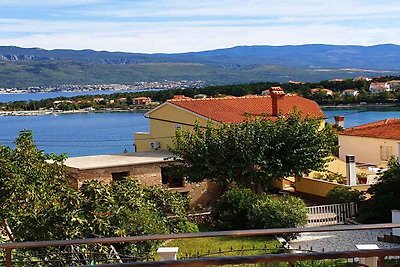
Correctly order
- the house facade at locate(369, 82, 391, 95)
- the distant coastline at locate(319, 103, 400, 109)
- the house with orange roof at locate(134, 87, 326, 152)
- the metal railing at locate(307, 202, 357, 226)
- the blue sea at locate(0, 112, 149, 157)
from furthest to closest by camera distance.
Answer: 1. the house facade at locate(369, 82, 391, 95)
2. the distant coastline at locate(319, 103, 400, 109)
3. the blue sea at locate(0, 112, 149, 157)
4. the house with orange roof at locate(134, 87, 326, 152)
5. the metal railing at locate(307, 202, 357, 226)

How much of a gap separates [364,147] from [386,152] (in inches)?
55.9

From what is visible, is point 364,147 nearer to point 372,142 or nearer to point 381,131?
point 372,142

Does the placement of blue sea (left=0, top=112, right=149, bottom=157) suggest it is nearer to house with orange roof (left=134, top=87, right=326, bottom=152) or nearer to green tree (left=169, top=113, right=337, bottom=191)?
house with orange roof (left=134, top=87, right=326, bottom=152)

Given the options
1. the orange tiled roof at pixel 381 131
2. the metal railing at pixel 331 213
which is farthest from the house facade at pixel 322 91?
the metal railing at pixel 331 213

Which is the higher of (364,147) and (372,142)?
(372,142)

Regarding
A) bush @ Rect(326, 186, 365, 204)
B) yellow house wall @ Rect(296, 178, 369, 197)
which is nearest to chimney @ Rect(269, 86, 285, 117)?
yellow house wall @ Rect(296, 178, 369, 197)

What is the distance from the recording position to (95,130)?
65.3m

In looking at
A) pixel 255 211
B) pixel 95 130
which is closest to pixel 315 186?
pixel 255 211

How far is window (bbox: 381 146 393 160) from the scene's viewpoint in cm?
2525

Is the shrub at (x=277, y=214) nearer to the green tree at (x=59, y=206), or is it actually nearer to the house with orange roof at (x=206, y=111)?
the green tree at (x=59, y=206)

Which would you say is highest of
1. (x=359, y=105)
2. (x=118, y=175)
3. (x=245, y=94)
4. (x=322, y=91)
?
(x=118, y=175)

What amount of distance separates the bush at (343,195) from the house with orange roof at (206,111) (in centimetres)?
702

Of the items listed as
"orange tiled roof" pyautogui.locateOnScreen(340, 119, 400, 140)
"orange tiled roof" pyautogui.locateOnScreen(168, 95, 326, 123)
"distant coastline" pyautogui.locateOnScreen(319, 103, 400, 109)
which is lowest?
"distant coastline" pyautogui.locateOnScreen(319, 103, 400, 109)

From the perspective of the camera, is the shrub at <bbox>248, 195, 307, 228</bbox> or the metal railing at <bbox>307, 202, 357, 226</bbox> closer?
the shrub at <bbox>248, 195, 307, 228</bbox>
